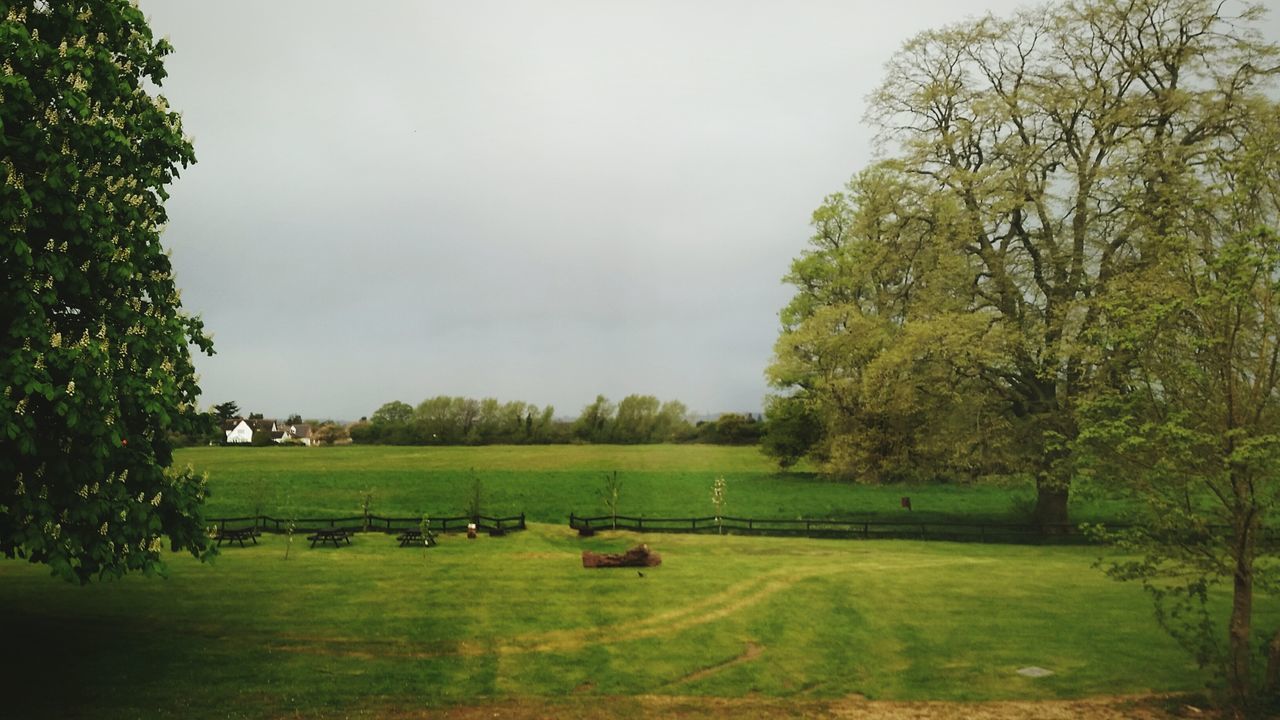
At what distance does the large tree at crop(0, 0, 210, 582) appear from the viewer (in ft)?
34.4

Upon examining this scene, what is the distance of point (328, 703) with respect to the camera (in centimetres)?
1234

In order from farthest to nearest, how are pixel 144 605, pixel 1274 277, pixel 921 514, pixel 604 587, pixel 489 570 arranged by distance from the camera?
pixel 921 514
pixel 489 570
pixel 604 587
pixel 144 605
pixel 1274 277

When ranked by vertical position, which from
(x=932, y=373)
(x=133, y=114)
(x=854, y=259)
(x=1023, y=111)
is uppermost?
(x=1023, y=111)

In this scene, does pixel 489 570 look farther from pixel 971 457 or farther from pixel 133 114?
pixel 971 457

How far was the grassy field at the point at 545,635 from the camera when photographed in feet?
42.7

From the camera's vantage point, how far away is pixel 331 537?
2642cm

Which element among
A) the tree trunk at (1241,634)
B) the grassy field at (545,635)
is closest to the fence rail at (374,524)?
the grassy field at (545,635)

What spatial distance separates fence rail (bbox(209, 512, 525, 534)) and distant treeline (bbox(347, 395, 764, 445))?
9960mm

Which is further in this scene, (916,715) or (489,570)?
(489,570)

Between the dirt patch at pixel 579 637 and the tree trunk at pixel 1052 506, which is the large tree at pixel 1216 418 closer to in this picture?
the dirt patch at pixel 579 637

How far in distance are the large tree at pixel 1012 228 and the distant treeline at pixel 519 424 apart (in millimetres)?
11305

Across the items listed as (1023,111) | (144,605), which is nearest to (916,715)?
(144,605)

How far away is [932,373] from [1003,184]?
25.7 feet

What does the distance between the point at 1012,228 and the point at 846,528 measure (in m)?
14.1
